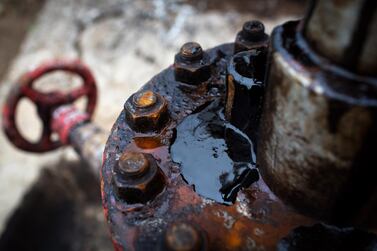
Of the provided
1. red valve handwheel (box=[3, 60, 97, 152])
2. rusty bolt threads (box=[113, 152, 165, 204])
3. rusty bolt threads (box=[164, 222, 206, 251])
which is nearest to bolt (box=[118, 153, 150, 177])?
rusty bolt threads (box=[113, 152, 165, 204])

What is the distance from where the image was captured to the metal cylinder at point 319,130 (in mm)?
483

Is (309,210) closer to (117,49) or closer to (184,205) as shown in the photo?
(184,205)

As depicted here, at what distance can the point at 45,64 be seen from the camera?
4.82 ft

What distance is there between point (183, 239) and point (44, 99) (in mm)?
1135

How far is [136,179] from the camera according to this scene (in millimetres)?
688

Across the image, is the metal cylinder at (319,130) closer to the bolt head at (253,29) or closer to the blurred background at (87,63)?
the bolt head at (253,29)

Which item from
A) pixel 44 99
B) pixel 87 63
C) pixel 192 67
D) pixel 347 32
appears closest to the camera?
pixel 347 32

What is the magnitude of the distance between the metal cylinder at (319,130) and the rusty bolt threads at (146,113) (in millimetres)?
227

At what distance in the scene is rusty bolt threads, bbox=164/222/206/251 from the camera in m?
0.60

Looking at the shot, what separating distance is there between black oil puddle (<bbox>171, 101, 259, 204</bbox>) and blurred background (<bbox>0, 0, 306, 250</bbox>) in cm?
156

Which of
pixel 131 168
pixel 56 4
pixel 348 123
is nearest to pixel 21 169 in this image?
pixel 56 4

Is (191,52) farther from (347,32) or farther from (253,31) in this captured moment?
(347,32)

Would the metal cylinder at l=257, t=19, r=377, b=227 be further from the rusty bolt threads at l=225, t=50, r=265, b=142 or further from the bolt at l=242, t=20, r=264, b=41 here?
the bolt at l=242, t=20, r=264, b=41

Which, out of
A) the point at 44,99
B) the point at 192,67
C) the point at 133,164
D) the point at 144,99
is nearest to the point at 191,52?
the point at 192,67
